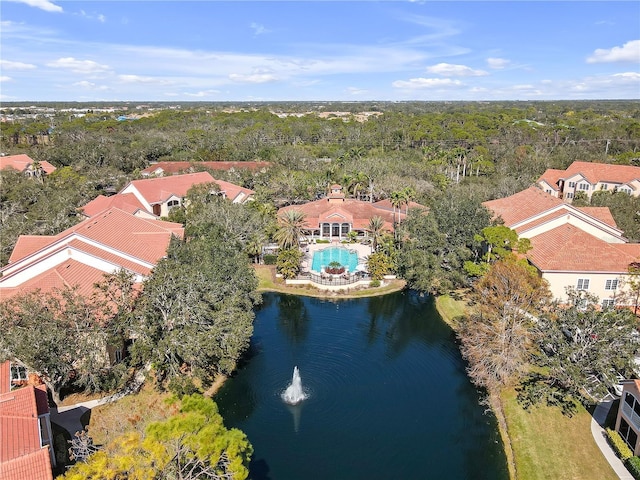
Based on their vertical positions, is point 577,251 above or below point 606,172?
below

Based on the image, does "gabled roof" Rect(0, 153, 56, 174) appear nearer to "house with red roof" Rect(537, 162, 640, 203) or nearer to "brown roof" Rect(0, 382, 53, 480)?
"brown roof" Rect(0, 382, 53, 480)

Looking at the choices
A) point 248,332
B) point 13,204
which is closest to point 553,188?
point 248,332

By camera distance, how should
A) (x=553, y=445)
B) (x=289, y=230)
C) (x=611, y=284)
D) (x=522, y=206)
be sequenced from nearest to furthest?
(x=553, y=445), (x=611, y=284), (x=522, y=206), (x=289, y=230)

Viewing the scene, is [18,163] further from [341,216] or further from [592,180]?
[592,180]

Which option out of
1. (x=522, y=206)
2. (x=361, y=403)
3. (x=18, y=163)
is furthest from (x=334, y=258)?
(x=18, y=163)

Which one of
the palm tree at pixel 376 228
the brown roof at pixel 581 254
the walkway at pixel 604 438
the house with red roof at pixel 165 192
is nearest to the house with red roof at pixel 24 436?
the walkway at pixel 604 438

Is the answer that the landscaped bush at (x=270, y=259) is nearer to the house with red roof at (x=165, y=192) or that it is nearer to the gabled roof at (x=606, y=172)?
the house with red roof at (x=165, y=192)
